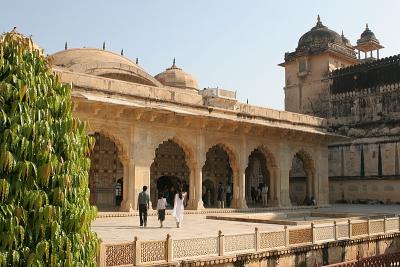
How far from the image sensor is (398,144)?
23172 millimetres

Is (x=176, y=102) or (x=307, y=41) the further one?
(x=307, y=41)

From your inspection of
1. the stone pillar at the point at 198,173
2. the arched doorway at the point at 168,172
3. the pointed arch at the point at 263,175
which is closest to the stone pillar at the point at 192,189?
the stone pillar at the point at 198,173

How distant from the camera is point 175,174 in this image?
64.4 ft

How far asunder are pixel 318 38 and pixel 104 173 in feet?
58.1

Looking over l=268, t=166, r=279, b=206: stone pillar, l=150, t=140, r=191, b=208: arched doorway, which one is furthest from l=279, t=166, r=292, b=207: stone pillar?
l=150, t=140, r=191, b=208: arched doorway

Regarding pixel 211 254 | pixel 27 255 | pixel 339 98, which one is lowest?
pixel 211 254

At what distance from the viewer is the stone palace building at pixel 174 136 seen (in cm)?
1459

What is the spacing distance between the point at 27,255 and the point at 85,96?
900 centimetres

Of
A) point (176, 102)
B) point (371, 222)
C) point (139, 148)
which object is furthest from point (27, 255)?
point (176, 102)

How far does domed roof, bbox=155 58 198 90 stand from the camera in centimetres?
2314

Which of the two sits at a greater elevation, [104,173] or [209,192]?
[104,173]

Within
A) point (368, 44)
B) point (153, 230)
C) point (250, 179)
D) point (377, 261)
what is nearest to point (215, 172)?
point (250, 179)

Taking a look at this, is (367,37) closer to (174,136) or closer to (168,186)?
(168,186)

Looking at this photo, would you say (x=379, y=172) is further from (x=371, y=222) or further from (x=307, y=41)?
(x=371, y=222)
